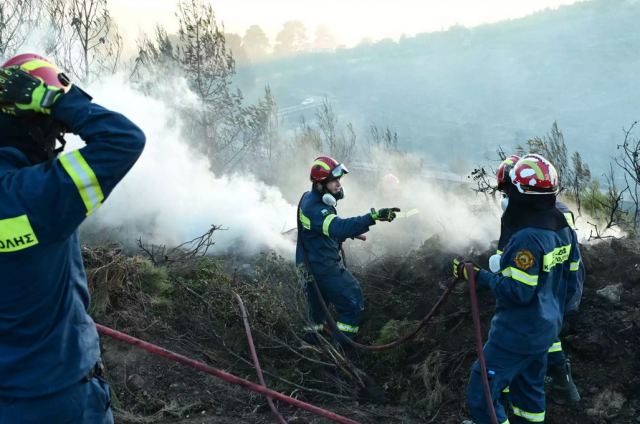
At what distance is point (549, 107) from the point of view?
101ft

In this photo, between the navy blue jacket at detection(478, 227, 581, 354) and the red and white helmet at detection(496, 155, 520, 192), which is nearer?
the navy blue jacket at detection(478, 227, 581, 354)

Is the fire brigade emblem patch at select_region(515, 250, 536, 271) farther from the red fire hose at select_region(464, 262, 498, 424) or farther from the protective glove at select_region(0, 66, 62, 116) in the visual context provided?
the protective glove at select_region(0, 66, 62, 116)

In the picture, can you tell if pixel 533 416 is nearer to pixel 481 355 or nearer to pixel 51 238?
pixel 481 355

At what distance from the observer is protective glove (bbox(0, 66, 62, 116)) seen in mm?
1921

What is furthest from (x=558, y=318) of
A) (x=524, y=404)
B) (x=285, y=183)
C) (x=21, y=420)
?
(x=285, y=183)

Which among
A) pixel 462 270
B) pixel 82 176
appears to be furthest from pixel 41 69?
pixel 462 270

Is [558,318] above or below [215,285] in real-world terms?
above

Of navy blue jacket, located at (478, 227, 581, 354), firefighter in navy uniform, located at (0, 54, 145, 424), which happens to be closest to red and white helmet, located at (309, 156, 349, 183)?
navy blue jacket, located at (478, 227, 581, 354)

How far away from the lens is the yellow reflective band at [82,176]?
6.28ft

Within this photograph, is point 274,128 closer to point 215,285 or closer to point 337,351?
point 215,285

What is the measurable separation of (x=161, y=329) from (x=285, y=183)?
1170 centimetres

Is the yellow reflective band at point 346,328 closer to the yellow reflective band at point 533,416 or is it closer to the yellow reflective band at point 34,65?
the yellow reflective band at point 533,416

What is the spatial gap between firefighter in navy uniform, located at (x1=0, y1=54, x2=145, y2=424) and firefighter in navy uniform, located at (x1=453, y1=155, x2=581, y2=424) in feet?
8.72

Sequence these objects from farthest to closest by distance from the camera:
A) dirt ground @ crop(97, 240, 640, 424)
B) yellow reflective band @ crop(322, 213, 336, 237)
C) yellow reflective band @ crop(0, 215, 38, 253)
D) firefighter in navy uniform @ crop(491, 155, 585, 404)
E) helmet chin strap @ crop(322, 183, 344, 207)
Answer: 1. helmet chin strap @ crop(322, 183, 344, 207)
2. yellow reflective band @ crop(322, 213, 336, 237)
3. dirt ground @ crop(97, 240, 640, 424)
4. firefighter in navy uniform @ crop(491, 155, 585, 404)
5. yellow reflective band @ crop(0, 215, 38, 253)
